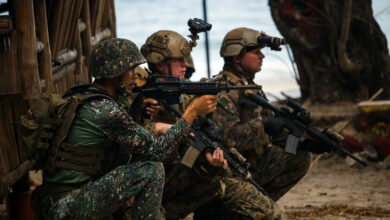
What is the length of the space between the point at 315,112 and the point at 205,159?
5802 mm

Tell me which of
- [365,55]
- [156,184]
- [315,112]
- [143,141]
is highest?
[143,141]

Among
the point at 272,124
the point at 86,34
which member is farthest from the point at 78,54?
the point at 272,124

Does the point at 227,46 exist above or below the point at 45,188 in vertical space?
above

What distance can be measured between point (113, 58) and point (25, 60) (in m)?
0.98

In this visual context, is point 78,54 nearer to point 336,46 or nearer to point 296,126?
point 296,126

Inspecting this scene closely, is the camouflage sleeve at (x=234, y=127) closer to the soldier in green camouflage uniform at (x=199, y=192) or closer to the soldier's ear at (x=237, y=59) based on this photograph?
the soldier in green camouflage uniform at (x=199, y=192)

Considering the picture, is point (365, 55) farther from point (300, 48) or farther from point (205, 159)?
point (205, 159)

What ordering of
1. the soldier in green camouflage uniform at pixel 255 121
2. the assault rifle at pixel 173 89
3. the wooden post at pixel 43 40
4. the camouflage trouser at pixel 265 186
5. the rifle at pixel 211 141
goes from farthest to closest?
1. the soldier in green camouflage uniform at pixel 255 121
2. the wooden post at pixel 43 40
3. the camouflage trouser at pixel 265 186
4. the rifle at pixel 211 141
5. the assault rifle at pixel 173 89

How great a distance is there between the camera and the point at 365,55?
9812 millimetres

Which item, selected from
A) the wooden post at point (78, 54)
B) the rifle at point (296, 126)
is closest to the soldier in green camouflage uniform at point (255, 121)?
the rifle at point (296, 126)

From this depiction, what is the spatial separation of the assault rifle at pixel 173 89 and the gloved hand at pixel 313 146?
1.50 metres

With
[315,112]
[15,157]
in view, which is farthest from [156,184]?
[315,112]

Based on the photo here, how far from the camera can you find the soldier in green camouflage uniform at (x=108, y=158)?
11.5ft

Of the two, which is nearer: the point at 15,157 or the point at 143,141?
the point at 143,141
